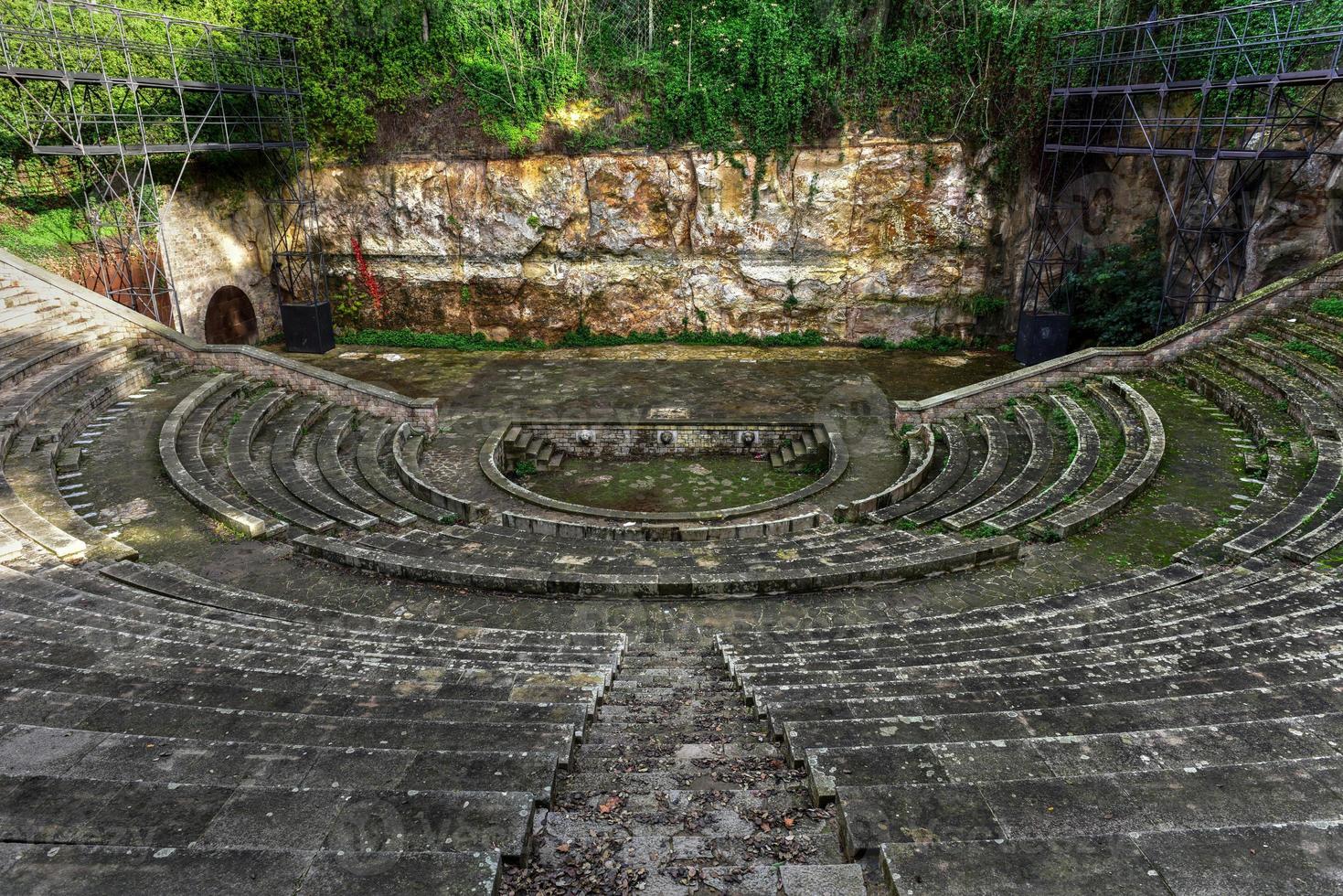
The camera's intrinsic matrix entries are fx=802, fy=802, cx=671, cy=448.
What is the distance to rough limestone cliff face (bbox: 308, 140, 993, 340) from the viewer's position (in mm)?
20500

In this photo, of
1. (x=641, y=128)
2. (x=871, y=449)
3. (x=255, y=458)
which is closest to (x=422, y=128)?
(x=641, y=128)

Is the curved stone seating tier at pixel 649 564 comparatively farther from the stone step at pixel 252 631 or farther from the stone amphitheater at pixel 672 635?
the stone step at pixel 252 631

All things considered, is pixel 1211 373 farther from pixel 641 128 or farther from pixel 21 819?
pixel 21 819

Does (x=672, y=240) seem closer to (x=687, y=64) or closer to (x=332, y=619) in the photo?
(x=687, y=64)

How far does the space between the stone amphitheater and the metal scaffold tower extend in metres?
2.34

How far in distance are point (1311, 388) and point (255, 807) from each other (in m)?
14.7

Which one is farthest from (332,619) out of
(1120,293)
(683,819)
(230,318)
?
(1120,293)

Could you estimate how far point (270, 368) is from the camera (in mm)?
16234

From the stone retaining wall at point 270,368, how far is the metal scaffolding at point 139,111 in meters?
1.36

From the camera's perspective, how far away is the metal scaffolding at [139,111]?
15.7m

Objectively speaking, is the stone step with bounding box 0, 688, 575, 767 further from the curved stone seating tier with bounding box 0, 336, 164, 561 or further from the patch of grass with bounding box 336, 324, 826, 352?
the patch of grass with bounding box 336, 324, 826, 352

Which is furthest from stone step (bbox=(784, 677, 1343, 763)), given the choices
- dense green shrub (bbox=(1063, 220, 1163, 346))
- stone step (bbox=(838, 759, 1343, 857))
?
dense green shrub (bbox=(1063, 220, 1163, 346))

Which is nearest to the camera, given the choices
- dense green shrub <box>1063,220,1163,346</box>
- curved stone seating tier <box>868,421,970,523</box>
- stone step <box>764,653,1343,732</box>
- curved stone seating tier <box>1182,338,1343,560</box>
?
stone step <box>764,653,1343,732</box>

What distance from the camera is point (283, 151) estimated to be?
69.7 feet
